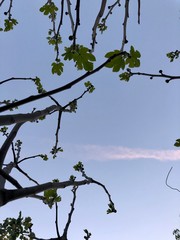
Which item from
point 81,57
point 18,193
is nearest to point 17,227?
point 18,193

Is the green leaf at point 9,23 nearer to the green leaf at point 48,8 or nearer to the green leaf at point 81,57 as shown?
the green leaf at point 48,8

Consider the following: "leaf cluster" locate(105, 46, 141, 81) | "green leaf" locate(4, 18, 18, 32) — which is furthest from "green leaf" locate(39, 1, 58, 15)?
"leaf cluster" locate(105, 46, 141, 81)

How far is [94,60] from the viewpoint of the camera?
2043 mm

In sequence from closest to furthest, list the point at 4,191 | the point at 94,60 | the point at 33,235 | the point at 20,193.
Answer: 1. the point at 94,60
2. the point at 4,191
3. the point at 20,193
4. the point at 33,235

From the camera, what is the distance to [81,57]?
2113mm

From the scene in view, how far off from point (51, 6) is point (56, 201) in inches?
109

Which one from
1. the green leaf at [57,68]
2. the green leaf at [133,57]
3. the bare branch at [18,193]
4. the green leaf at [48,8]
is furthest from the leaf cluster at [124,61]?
the green leaf at [48,8]

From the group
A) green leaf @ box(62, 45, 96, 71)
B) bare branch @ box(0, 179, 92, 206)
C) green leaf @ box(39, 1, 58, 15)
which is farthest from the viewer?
green leaf @ box(39, 1, 58, 15)

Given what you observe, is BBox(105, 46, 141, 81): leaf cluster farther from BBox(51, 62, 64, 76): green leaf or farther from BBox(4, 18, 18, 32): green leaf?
BBox(4, 18, 18, 32): green leaf

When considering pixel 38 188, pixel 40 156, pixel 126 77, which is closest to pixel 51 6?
pixel 126 77

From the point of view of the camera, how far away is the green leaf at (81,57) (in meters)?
2.03

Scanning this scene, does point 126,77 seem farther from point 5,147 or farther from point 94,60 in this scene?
point 94,60

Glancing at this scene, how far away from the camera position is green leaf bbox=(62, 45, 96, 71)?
6.66ft

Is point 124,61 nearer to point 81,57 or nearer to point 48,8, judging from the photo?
point 81,57
